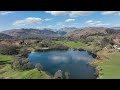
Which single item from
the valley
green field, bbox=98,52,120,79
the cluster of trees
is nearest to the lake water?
the valley

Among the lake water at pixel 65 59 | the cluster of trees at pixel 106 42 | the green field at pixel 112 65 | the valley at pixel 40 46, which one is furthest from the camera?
the cluster of trees at pixel 106 42

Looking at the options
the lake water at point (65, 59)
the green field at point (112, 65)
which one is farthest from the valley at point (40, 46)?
the lake water at point (65, 59)

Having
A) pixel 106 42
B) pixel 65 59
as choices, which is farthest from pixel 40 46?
pixel 106 42

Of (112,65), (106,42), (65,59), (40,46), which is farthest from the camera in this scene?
(65,59)

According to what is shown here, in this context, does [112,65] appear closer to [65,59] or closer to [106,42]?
[106,42]

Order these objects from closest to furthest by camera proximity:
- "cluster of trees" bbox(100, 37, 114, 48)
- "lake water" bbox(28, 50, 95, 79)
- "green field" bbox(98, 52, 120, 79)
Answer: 1. "green field" bbox(98, 52, 120, 79)
2. "lake water" bbox(28, 50, 95, 79)
3. "cluster of trees" bbox(100, 37, 114, 48)

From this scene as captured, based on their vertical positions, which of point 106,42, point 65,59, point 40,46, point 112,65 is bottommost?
point 65,59

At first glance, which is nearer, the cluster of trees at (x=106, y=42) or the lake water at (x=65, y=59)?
the lake water at (x=65, y=59)

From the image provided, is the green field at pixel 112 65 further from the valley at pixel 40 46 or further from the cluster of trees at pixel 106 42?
the cluster of trees at pixel 106 42

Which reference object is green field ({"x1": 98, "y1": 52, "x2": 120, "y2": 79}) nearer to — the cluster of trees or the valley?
the valley

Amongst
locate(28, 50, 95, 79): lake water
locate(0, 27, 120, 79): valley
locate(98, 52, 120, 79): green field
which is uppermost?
locate(0, 27, 120, 79): valley

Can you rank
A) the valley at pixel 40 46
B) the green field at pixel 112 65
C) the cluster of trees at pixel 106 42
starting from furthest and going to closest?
the cluster of trees at pixel 106 42 < the green field at pixel 112 65 < the valley at pixel 40 46

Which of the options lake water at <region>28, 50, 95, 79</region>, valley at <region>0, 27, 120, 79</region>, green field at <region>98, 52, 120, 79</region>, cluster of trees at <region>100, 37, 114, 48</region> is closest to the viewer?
valley at <region>0, 27, 120, 79</region>
